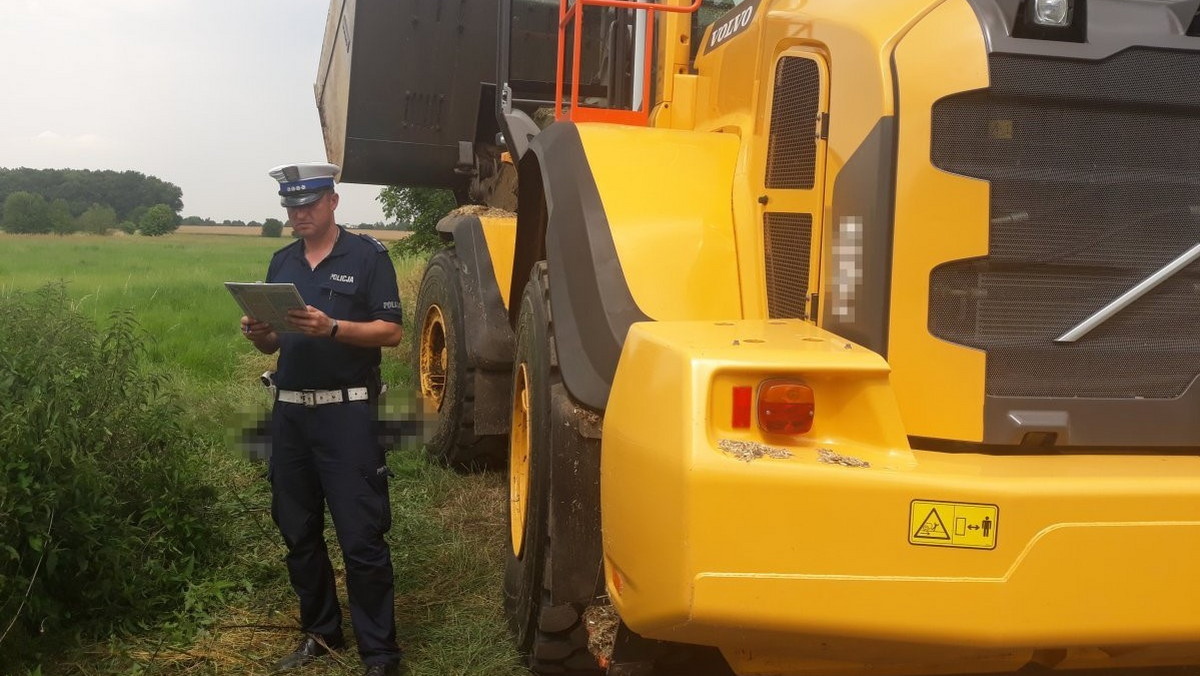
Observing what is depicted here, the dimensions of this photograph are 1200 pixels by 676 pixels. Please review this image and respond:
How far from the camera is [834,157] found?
291 centimetres

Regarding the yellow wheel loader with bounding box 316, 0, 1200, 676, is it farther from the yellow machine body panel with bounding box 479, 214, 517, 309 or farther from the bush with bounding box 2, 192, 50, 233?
the bush with bounding box 2, 192, 50, 233

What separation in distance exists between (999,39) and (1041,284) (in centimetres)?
62

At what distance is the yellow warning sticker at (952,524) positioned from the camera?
2318mm

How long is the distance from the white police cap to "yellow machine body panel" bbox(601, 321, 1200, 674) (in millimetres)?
1822

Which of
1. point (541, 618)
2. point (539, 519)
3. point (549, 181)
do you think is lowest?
point (541, 618)

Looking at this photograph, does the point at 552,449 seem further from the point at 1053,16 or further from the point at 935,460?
the point at 1053,16

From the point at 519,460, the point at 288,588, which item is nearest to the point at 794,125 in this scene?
the point at 519,460

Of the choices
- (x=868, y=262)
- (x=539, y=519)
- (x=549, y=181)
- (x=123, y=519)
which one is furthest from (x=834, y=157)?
(x=123, y=519)

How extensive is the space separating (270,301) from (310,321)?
140 mm

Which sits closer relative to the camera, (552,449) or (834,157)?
(834,157)

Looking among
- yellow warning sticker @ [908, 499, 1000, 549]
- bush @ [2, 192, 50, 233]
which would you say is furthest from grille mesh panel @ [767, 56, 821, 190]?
bush @ [2, 192, 50, 233]

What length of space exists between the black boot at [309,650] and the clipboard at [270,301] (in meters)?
1.12

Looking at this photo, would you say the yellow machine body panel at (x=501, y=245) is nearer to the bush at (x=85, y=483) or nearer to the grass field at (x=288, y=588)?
the grass field at (x=288, y=588)

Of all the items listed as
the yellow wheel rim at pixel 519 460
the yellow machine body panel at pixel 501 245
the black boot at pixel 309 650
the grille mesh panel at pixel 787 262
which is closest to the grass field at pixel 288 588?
the black boot at pixel 309 650
